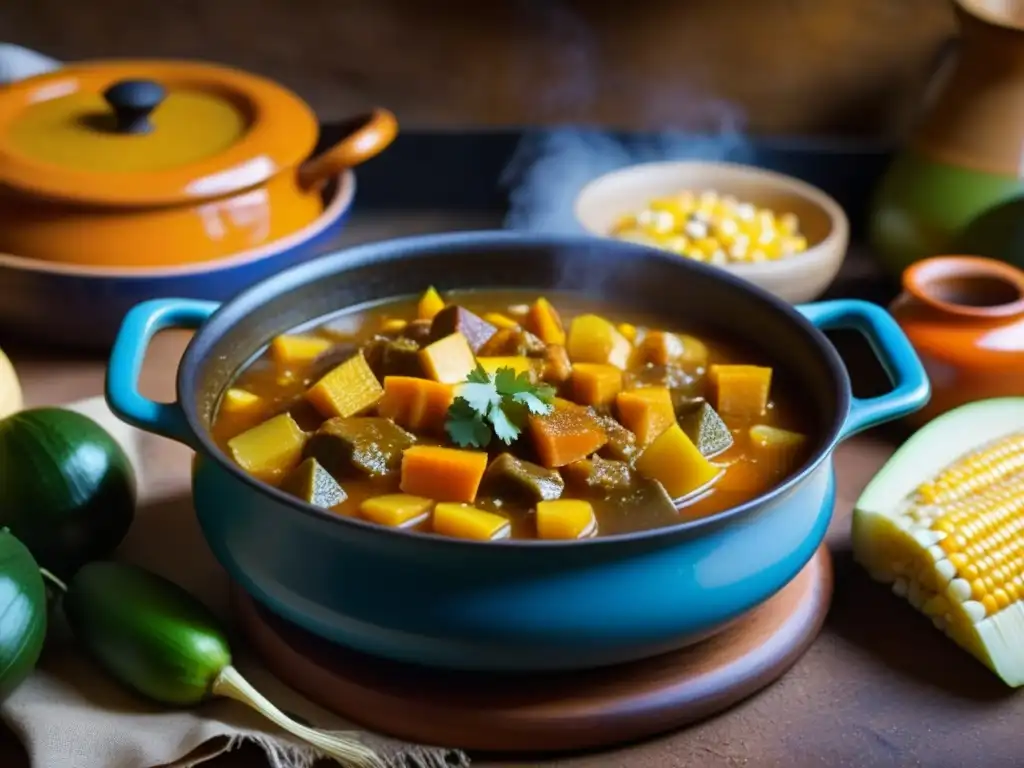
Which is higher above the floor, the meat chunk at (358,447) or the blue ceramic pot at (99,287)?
the meat chunk at (358,447)

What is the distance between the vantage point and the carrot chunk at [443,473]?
1324mm

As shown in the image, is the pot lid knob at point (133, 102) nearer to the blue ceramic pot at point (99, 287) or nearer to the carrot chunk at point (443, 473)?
the blue ceramic pot at point (99, 287)

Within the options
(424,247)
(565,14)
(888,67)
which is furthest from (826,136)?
(424,247)

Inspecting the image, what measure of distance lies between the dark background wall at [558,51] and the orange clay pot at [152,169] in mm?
392

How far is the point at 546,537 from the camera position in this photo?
4.21 ft

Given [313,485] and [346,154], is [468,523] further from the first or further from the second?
[346,154]

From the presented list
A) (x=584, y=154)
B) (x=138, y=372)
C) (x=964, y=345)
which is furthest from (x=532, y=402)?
(x=584, y=154)

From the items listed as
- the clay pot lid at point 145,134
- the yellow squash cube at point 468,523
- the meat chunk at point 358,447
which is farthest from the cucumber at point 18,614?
the clay pot lid at point 145,134

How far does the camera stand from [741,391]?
5.05 ft

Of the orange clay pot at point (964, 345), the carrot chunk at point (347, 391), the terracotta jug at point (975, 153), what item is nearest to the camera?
the carrot chunk at point (347, 391)

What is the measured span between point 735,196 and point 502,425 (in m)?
1.19

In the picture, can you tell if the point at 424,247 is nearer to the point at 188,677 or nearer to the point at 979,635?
the point at 188,677

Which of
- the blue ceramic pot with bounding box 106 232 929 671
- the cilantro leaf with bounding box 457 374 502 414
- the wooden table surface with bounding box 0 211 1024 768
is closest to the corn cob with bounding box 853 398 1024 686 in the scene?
the wooden table surface with bounding box 0 211 1024 768

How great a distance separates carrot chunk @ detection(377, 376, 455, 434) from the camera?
1.45 metres
